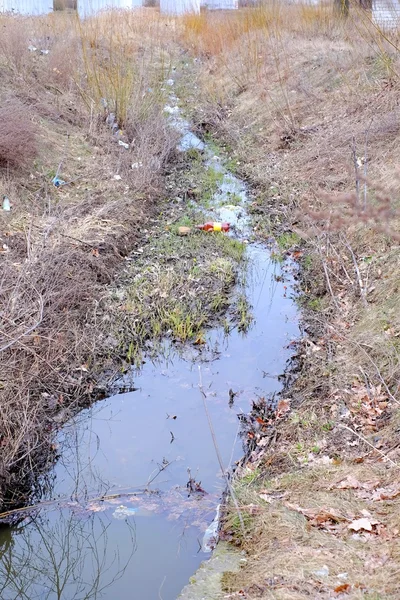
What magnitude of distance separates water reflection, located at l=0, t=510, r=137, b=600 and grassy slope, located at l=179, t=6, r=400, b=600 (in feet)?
2.53

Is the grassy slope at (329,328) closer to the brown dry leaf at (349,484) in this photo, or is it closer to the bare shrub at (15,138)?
the brown dry leaf at (349,484)

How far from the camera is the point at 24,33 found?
13.9m

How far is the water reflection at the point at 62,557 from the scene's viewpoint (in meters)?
3.55

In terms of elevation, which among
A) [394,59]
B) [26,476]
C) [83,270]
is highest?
[394,59]

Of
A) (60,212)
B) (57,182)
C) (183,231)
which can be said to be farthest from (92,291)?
(57,182)

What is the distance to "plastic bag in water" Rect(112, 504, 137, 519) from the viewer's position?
13.0ft

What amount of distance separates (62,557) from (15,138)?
20.3 feet

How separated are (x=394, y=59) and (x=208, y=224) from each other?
469cm

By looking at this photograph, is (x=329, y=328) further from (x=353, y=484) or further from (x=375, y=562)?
(x=375, y=562)

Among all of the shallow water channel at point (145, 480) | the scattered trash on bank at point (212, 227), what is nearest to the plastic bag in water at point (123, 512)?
the shallow water channel at point (145, 480)

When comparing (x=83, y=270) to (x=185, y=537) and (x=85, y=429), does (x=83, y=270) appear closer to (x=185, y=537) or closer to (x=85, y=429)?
(x=85, y=429)

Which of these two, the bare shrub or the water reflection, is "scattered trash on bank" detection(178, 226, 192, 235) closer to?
the bare shrub

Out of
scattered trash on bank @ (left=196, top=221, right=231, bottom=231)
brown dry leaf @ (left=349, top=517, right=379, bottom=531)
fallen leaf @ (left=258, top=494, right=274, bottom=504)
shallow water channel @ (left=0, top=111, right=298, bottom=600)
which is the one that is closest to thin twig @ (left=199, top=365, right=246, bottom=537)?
shallow water channel @ (left=0, top=111, right=298, bottom=600)

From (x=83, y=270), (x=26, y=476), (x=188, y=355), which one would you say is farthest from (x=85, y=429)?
(x=83, y=270)
